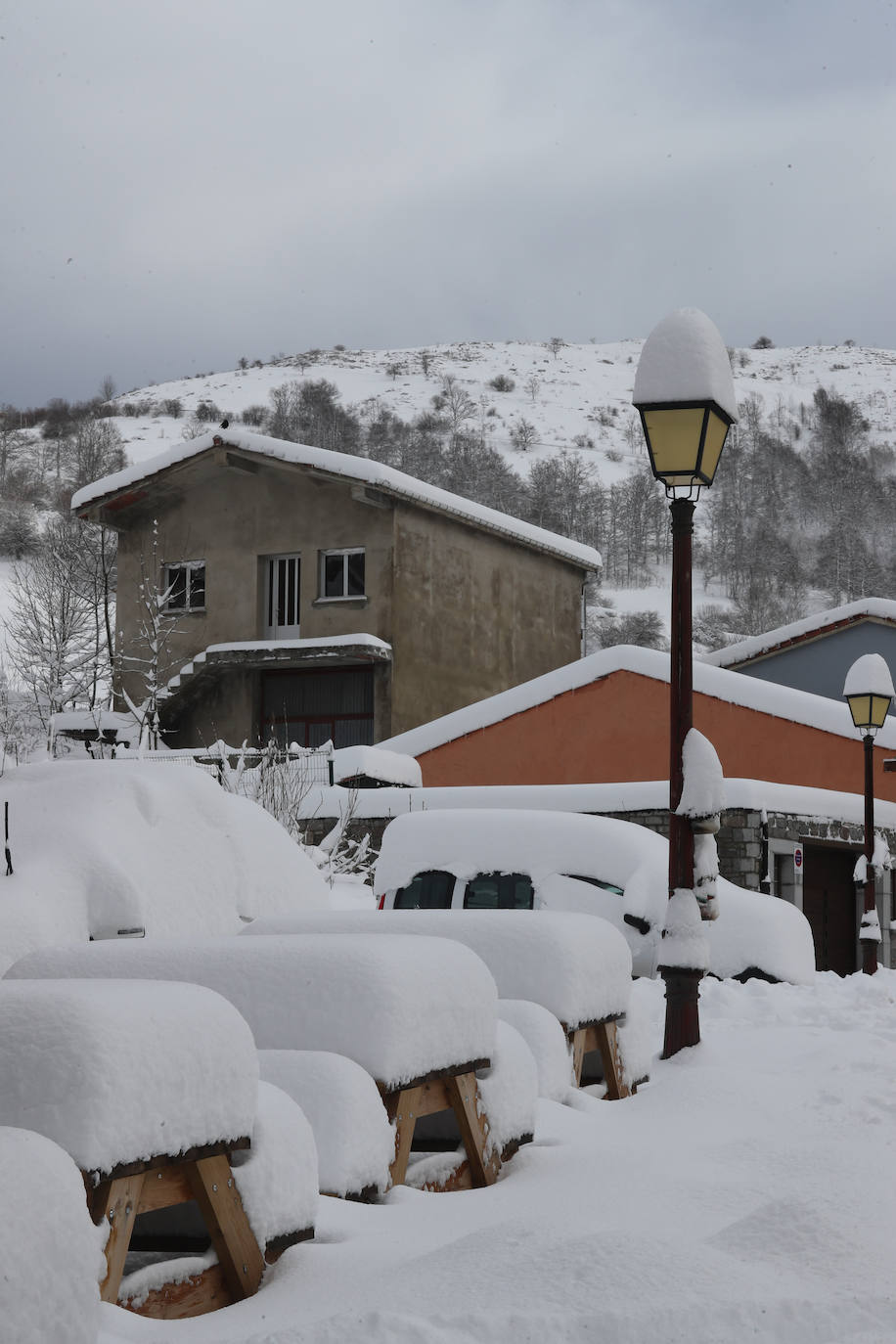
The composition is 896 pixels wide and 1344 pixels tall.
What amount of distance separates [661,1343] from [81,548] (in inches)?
1572

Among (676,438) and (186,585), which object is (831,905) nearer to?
(676,438)

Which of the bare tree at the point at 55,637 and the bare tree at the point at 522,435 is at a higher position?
the bare tree at the point at 522,435

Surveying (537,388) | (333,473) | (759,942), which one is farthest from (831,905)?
(537,388)

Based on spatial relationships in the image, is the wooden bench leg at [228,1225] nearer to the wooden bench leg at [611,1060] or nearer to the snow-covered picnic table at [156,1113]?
the snow-covered picnic table at [156,1113]

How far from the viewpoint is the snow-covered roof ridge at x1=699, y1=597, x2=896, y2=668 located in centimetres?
2852

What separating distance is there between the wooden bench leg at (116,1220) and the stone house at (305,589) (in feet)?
85.5

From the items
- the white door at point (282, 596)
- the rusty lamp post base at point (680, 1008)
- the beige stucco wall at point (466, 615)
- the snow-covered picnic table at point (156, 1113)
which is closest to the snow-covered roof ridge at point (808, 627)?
the beige stucco wall at point (466, 615)

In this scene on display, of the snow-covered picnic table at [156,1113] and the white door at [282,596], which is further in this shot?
the white door at [282,596]

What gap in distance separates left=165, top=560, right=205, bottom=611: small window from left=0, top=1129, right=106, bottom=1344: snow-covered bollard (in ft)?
98.6

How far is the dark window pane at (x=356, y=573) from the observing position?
3061cm

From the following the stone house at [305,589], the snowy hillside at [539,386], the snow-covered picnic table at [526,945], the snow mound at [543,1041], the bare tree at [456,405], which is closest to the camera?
the snow mound at [543,1041]

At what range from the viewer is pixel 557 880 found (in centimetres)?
1162

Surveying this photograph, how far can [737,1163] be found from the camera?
185 inches

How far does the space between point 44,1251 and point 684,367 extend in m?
6.31
